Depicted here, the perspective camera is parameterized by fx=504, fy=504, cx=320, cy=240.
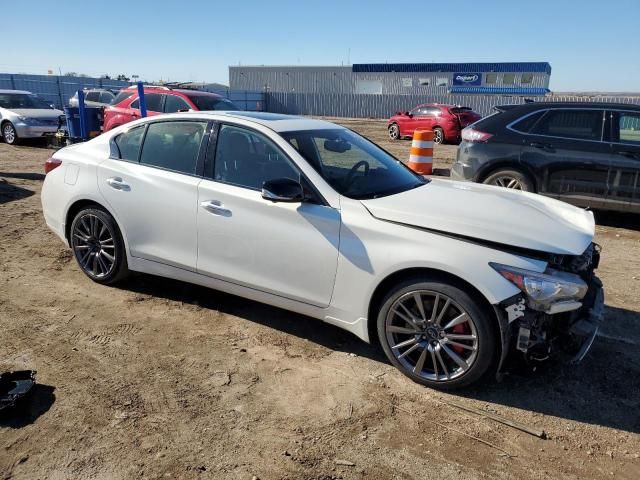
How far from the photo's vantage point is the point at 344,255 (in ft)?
11.1

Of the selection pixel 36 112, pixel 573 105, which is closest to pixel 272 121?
pixel 573 105

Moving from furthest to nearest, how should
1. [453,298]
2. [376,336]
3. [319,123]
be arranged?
[319,123] < [376,336] < [453,298]

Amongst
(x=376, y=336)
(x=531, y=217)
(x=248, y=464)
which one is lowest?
(x=248, y=464)

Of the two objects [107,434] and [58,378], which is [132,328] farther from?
[107,434]

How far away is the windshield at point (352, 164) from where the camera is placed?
3691 millimetres

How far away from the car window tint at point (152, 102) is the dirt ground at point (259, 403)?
8059 mm

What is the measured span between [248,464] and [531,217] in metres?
2.39

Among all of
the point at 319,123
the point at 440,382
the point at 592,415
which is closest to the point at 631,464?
the point at 592,415

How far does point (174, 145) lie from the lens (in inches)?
168

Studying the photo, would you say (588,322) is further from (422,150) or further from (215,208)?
(422,150)

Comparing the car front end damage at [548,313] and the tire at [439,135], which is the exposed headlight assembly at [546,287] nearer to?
the car front end damage at [548,313]

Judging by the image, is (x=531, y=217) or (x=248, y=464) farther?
(x=531, y=217)

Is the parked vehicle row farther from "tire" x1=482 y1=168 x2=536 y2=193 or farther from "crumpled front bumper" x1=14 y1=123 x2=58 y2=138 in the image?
"tire" x1=482 y1=168 x2=536 y2=193

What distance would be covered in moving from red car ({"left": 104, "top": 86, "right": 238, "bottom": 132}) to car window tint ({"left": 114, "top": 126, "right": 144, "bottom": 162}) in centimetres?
683
